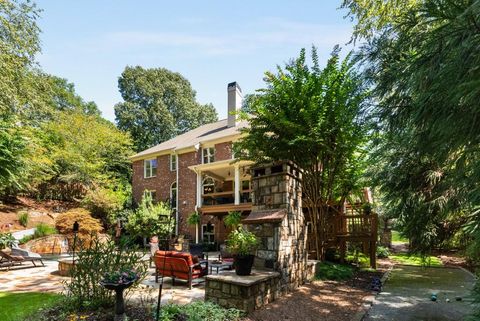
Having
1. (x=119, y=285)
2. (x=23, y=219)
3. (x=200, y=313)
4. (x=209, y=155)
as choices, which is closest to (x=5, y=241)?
(x=23, y=219)

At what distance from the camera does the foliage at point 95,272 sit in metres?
5.02

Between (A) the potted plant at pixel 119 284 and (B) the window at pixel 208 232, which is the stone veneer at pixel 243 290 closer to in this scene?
(A) the potted plant at pixel 119 284

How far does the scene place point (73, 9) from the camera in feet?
29.6

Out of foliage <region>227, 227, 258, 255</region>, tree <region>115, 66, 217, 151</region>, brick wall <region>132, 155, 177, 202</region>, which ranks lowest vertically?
foliage <region>227, 227, 258, 255</region>

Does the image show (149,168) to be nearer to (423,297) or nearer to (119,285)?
(423,297)

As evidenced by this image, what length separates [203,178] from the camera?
20797mm

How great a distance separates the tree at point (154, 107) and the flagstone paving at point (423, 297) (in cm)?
3177

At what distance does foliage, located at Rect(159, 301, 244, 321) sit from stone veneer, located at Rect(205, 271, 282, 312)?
21 cm

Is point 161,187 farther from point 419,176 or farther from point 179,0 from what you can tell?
point 419,176

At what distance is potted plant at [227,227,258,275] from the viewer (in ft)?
20.1

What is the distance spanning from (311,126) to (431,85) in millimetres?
5553

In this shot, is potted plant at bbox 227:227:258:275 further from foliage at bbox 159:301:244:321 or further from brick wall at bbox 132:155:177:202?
brick wall at bbox 132:155:177:202

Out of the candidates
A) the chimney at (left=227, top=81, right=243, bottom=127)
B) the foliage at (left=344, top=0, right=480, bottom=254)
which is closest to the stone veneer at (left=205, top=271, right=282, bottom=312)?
the foliage at (left=344, top=0, right=480, bottom=254)

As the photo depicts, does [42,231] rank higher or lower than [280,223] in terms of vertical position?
lower
